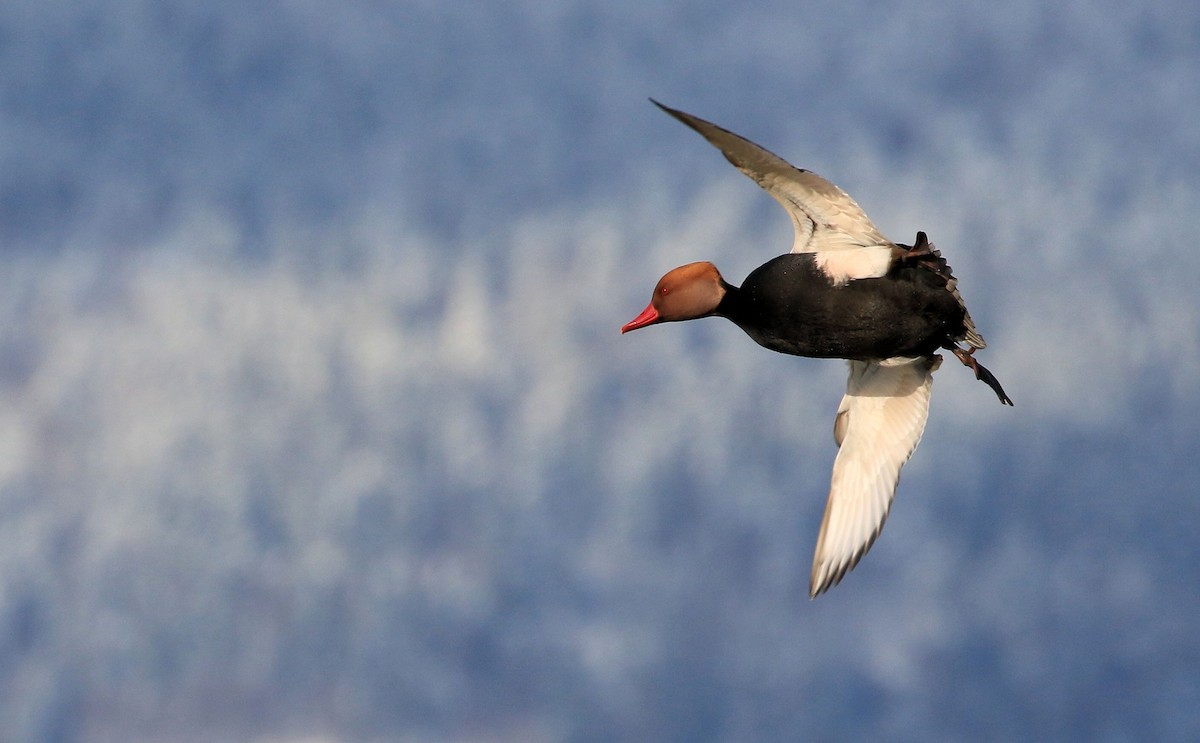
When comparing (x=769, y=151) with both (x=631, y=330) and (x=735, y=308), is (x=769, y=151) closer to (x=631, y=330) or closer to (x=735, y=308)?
(x=735, y=308)

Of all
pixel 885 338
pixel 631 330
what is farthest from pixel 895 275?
pixel 631 330

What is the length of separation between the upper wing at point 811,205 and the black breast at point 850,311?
0.27 m

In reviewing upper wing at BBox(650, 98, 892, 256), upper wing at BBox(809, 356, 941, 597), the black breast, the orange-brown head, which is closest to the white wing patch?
upper wing at BBox(650, 98, 892, 256)

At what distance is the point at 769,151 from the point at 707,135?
0.58 m

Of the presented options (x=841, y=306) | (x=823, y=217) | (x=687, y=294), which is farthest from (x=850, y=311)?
(x=687, y=294)

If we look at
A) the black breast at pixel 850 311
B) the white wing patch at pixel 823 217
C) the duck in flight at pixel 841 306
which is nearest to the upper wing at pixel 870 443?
the duck in flight at pixel 841 306

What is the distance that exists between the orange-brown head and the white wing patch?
1003mm

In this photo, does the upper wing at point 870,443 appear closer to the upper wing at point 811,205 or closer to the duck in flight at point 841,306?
the duck in flight at point 841,306

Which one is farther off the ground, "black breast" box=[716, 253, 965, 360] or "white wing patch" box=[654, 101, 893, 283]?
"white wing patch" box=[654, 101, 893, 283]

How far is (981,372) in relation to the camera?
1425 centimetres

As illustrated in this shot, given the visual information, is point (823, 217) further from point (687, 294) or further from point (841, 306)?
point (687, 294)

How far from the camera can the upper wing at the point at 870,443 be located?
1491 cm

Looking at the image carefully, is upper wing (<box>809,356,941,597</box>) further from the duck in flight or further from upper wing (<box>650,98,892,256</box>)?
upper wing (<box>650,98,892,256</box>)

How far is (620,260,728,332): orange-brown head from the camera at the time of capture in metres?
14.8
